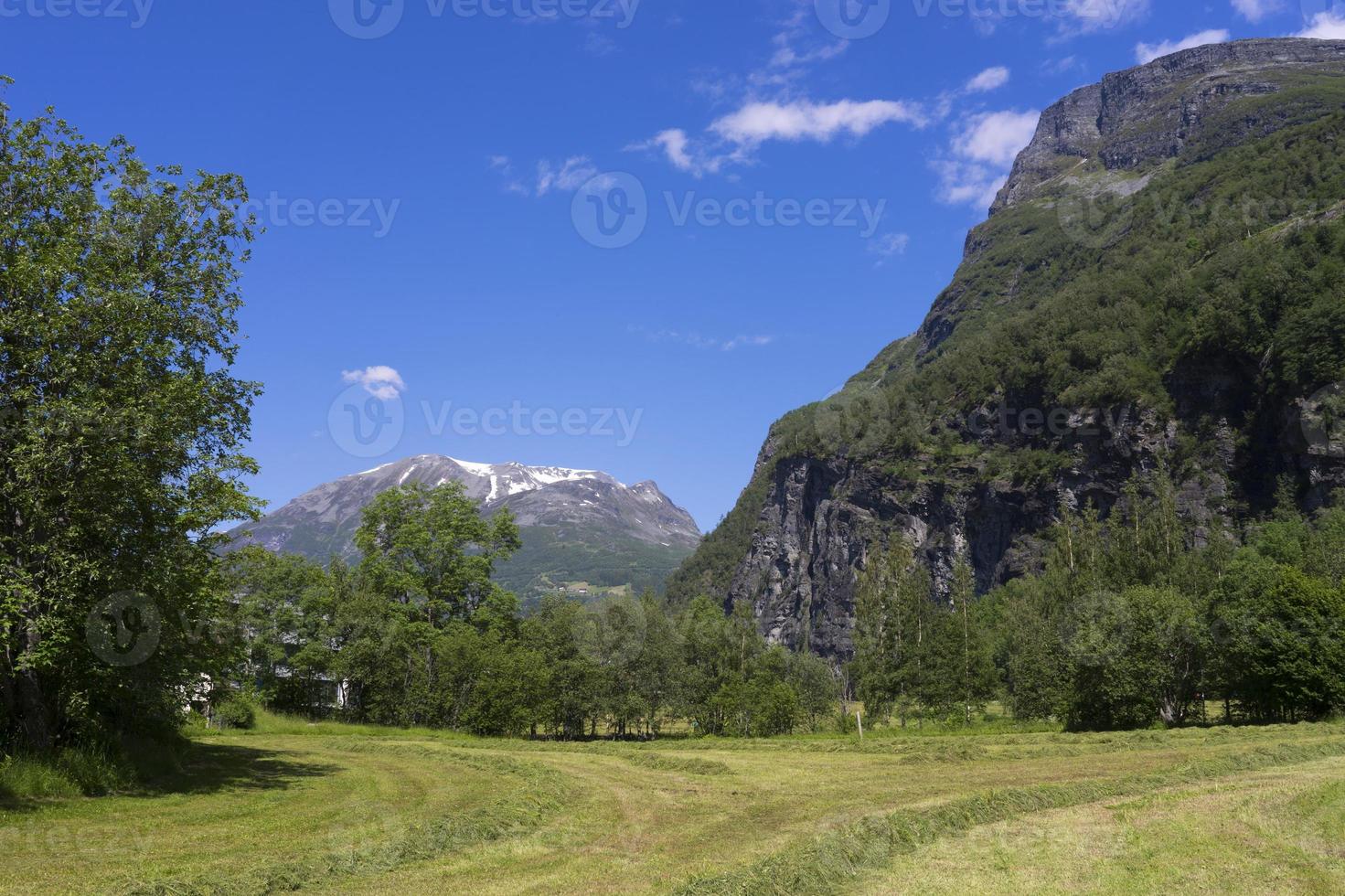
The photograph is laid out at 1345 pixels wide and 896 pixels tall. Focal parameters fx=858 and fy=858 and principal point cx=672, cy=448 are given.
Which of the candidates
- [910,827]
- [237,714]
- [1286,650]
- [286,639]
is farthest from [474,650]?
[1286,650]

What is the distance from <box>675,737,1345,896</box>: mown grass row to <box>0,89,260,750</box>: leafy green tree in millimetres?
15043

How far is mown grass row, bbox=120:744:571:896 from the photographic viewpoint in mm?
11711

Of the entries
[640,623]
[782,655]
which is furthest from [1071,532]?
[640,623]

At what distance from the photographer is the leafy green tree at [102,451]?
756 inches

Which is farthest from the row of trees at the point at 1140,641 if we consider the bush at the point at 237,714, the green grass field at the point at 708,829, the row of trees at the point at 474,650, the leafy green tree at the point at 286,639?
the bush at the point at 237,714

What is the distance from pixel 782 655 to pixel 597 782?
37323 millimetres

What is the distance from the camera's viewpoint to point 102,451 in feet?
64.7

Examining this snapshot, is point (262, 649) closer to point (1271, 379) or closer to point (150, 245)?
point (150, 245)

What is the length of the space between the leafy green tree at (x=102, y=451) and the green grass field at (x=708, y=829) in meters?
3.20

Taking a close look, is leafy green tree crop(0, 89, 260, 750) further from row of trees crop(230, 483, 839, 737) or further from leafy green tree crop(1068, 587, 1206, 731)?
leafy green tree crop(1068, 587, 1206, 731)

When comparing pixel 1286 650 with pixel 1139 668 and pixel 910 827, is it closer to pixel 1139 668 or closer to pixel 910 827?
pixel 1139 668

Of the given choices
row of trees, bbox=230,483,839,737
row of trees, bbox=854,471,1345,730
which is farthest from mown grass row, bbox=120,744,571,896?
row of trees, bbox=854,471,1345,730

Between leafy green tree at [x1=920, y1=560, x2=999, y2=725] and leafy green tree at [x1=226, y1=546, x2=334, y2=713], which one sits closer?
leafy green tree at [x1=226, y1=546, x2=334, y2=713]

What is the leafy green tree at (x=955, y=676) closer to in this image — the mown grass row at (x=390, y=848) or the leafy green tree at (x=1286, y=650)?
the leafy green tree at (x=1286, y=650)
